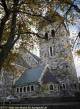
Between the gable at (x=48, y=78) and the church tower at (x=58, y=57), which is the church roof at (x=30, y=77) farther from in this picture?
the church tower at (x=58, y=57)

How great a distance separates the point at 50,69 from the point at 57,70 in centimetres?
214

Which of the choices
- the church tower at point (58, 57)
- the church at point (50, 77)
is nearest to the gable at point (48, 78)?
the church at point (50, 77)

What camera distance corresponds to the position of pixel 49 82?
5125 centimetres

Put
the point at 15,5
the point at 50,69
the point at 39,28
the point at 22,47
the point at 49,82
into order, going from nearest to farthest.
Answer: the point at 15,5
the point at 39,28
the point at 22,47
the point at 49,82
the point at 50,69

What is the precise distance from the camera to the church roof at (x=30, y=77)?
52444 mm

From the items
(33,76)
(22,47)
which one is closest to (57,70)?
(33,76)

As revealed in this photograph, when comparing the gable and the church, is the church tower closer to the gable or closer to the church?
the church

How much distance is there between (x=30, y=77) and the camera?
54938 mm

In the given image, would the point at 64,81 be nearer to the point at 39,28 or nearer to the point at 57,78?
the point at 57,78

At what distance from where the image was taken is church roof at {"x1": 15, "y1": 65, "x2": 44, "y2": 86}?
172 feet

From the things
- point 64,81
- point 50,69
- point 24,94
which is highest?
point 50,69

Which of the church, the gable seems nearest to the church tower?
the church

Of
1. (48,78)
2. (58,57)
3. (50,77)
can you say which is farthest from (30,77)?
(58,57)

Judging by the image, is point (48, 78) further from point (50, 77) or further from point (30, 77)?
point (30, 77)
